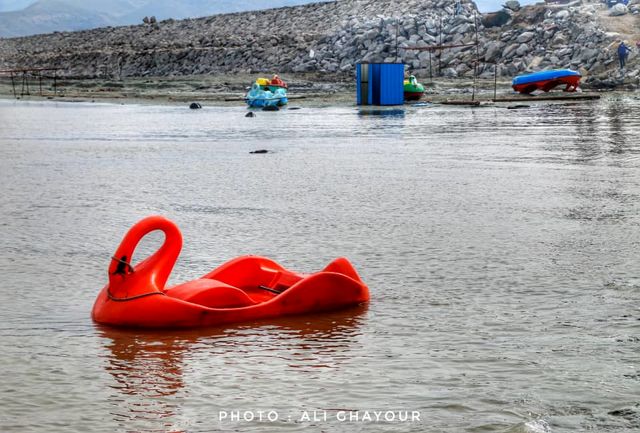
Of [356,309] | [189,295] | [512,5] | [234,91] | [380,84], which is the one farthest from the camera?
[512,5]

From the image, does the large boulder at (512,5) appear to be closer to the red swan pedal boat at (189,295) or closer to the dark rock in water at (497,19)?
the dark rock in water at (497,19)

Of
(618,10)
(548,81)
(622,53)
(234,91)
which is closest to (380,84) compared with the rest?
(548,81)

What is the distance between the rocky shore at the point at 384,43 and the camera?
49344 millimetres

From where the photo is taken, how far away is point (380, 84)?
37.0 meters

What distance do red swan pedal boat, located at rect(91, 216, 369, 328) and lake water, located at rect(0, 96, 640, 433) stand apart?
12cm

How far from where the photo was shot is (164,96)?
154 ft

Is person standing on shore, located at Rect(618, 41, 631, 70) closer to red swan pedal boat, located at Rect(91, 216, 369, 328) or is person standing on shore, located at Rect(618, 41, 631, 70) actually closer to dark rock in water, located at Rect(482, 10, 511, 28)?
dark rock in water, located at Rect(482, 10, 511, 28)

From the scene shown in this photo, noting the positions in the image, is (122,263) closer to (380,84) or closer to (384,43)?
(380,84)

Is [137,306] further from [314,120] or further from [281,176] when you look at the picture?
[314,120]

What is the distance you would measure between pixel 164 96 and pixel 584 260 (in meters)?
40.8

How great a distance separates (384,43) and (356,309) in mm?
53797

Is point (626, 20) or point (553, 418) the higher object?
point (626, 20)

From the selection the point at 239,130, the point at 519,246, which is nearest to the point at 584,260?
the point at 519,246

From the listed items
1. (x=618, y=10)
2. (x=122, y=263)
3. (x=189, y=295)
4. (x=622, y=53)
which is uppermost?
(x=618, y=10)
